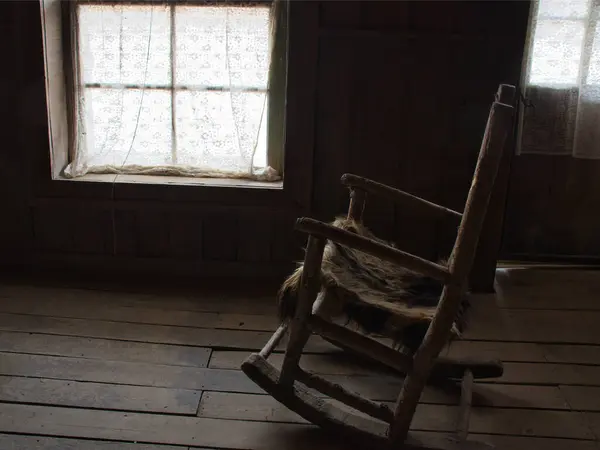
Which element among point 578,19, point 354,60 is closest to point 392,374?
point 354,60

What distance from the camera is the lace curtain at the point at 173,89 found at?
244 centimetres

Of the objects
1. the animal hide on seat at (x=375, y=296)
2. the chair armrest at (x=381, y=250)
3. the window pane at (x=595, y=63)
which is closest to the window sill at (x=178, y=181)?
the animal hide on seat at (x=375, y=296)

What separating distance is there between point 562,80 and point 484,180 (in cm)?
136

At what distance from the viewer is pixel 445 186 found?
8.04 ft

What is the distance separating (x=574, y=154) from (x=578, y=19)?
0.52m

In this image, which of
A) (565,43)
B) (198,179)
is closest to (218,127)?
(198,179)

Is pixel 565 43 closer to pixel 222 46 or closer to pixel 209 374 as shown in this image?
pixel 222 46

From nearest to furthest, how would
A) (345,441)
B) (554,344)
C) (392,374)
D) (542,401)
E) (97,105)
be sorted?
(345,441), (542,401), (392,374), (554,344), (97,105)

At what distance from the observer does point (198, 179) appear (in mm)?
2582

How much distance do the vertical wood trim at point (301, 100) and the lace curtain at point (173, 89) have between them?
0.14 m

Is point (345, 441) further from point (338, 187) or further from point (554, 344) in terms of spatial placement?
point (338, 187)

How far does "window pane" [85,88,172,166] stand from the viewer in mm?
2516

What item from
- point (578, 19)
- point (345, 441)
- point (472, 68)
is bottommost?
point (345, 441)

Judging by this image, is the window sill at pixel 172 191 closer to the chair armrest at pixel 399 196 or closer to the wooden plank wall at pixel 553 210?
the chair armrest at pixel 399 196
